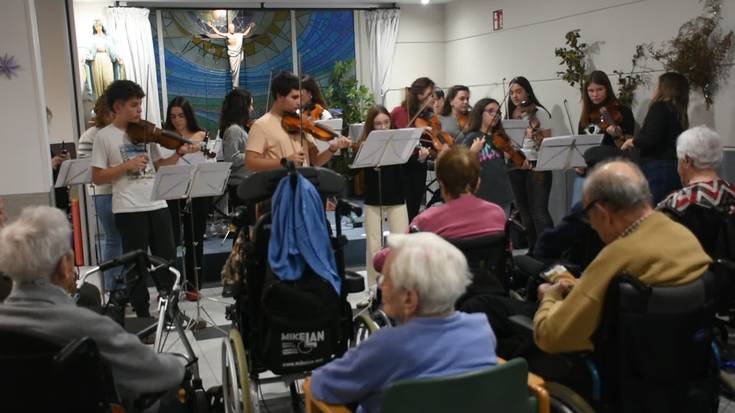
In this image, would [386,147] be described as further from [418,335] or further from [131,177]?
[418,335]

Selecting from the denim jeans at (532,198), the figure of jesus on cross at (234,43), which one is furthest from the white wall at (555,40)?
the figure of jesus on cross at (234,43)

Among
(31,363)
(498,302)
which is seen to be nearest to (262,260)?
(498,302)

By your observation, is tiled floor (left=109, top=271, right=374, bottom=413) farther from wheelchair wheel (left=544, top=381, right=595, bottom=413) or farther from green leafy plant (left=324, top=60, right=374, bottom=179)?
green leafy plant (left=324, top=60, right=374, bottom=179)

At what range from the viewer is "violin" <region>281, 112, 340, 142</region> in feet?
13.3

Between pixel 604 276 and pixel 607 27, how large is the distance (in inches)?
202

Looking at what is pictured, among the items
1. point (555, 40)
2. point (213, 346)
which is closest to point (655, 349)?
point (213, 346)

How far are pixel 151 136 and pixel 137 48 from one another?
4.66 meters

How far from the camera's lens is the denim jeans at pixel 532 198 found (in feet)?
19.7

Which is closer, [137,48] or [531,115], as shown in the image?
[531,115]

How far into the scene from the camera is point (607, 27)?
6.55 meters

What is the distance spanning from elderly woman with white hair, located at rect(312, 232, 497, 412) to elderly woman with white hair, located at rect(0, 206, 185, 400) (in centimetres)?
54

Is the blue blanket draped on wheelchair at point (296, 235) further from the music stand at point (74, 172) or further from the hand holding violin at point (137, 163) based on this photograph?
the music stand at point (74, 172)

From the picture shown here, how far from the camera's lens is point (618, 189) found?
207 cm

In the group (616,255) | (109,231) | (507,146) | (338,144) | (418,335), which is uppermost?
(338,144)
